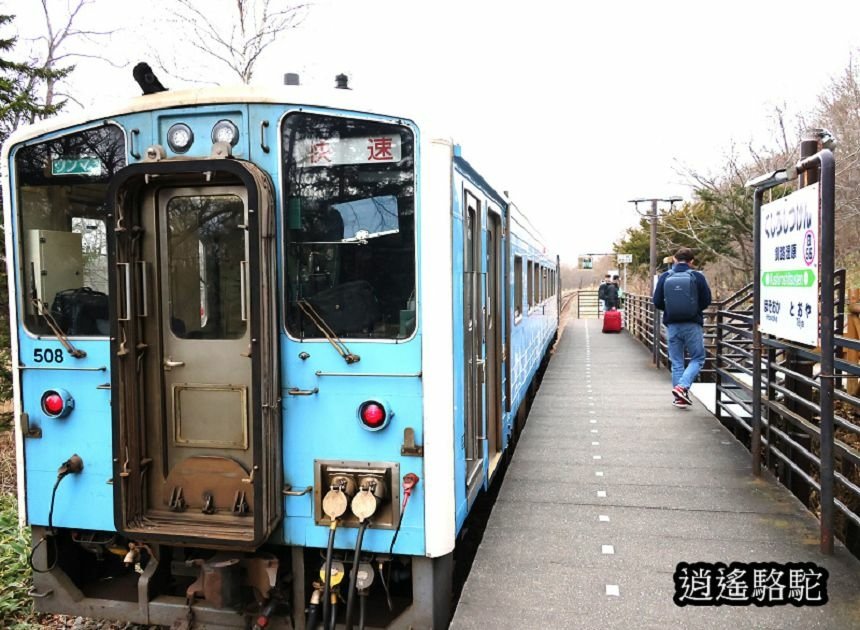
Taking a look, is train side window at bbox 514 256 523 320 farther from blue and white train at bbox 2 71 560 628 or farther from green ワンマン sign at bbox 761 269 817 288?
blue and white train at bbox 2 71 560 628

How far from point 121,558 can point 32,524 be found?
0.50 meters

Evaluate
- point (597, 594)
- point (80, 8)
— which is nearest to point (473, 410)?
point (597, 594)

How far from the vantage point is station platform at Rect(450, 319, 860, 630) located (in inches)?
140

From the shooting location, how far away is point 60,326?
3.64 m

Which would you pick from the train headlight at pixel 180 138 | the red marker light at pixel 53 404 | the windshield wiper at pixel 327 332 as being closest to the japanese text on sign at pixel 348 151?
the train headlight at pixel 180 138

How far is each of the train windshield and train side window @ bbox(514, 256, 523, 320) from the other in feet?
12.4

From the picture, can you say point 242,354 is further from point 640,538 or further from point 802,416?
point 802,416

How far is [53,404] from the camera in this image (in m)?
3.61

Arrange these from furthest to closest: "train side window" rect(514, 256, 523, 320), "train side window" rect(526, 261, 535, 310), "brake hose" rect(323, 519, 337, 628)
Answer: "train side window" rect(526, 261, 535, 310)
"train side window" rect(514, 256, 523, 320)
"brake hose" rect(323, 519, 337, 628)

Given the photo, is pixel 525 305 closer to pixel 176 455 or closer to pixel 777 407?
pixel 777 407

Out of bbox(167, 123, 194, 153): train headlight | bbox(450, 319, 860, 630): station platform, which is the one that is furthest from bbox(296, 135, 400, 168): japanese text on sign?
bbox(450, 319, 860, 630): station platform

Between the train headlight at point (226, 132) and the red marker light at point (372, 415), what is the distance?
4.42ft

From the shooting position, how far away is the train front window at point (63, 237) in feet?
11.7

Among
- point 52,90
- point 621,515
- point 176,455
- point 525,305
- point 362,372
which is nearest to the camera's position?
point 362,372
